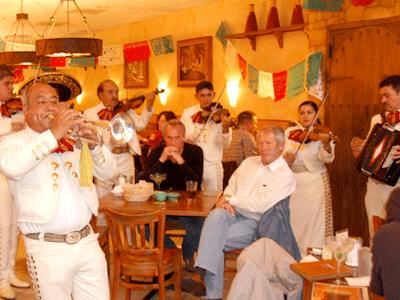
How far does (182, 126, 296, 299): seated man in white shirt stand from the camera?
Answer: 3.13 m

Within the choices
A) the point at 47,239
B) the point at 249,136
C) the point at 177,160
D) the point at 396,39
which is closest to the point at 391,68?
the point at 396,39

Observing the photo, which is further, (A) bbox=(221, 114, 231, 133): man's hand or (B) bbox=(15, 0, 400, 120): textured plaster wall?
(B) bbox=(15, 0, 400, 120): textured plaster wall

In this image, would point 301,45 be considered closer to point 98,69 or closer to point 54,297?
point 54,297

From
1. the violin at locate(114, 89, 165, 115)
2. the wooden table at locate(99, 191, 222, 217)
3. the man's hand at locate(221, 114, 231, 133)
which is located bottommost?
the wooden table at locate(99, 191, 222, 217)

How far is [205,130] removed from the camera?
15.8ft

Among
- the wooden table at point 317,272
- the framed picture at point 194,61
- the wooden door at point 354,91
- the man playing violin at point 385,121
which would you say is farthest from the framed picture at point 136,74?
the wooden table at point 317,272

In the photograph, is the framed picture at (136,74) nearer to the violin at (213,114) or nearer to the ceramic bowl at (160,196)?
the violin at (213,114)

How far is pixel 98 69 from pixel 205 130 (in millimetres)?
7173

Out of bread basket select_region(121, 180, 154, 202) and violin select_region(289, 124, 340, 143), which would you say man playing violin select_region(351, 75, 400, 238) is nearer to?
violin select_region(289, 124, 340, 143)

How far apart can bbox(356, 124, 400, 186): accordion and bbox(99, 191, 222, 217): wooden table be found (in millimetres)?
1275

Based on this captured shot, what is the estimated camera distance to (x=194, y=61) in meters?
7.90

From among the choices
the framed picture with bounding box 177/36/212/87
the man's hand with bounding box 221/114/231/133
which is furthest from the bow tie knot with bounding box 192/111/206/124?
the framed picture with bounding box 177/36/212/87

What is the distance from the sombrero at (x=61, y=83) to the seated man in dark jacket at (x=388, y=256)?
2.07m

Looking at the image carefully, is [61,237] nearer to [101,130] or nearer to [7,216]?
[101,130]
